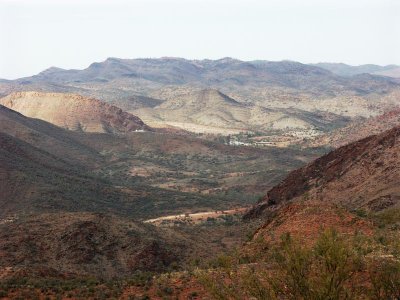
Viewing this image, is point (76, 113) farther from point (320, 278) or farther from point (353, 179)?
point (320, 278)

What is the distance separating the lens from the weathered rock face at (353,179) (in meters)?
44.6

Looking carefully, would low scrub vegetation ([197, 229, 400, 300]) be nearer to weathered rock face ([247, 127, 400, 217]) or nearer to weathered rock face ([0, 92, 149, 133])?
weathered rock face ([247, 127, 400, 217])

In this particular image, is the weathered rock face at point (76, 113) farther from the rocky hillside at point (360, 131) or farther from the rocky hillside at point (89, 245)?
the rocky hillside at point (89, 245)

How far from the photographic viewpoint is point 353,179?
50.0 metres

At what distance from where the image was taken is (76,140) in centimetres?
12506

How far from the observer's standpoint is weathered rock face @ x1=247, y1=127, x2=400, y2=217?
44594 millimetres

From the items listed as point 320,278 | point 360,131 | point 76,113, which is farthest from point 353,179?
point 76,113

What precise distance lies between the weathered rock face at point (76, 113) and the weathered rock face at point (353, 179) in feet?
321

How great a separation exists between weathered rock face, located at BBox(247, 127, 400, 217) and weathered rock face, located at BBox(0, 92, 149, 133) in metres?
97.9

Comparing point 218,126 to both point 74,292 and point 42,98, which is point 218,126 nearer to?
point 42,98

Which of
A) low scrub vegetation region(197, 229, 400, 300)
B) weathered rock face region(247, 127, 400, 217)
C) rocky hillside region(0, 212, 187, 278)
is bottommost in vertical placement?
rocky hillside region(0, 212, 187, 278)

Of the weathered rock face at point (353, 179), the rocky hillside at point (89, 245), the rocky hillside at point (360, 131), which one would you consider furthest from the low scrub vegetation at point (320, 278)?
the rocky hillside at point (360, 131)

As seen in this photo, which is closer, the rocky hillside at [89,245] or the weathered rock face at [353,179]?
the rocky hillside at [89,245]

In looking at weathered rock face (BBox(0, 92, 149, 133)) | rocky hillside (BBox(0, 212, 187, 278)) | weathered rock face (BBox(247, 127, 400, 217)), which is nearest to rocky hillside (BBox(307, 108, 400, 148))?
weathered rock face (BBox(0, 92, 149, 133))
